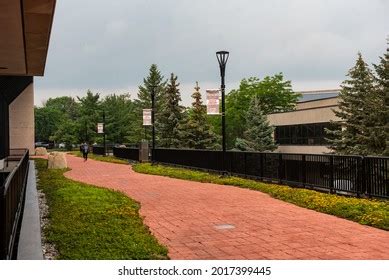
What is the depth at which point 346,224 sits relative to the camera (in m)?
7.74

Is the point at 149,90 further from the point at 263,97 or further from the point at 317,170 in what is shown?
the point at 317,170

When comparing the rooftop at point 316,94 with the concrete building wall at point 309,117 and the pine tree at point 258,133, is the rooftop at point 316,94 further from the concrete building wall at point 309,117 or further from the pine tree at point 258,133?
the pine tree at point 258,133

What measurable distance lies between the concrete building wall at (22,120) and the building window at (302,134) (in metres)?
25.9

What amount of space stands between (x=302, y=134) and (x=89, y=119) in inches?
1195

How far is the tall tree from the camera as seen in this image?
92.9ft

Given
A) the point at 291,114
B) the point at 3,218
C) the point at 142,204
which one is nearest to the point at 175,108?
the point at 291,114

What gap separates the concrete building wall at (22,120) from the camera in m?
33.8

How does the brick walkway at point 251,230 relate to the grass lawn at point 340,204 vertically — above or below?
below

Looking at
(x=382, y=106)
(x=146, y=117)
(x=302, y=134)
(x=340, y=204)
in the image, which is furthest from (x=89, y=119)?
(x=340, y=204)

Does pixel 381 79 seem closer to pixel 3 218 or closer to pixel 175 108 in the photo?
pixel 175 108

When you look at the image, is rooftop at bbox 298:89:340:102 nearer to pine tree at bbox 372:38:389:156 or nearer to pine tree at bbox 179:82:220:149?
pine tree at bbox 179:82:220:149

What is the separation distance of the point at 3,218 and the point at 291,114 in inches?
1827

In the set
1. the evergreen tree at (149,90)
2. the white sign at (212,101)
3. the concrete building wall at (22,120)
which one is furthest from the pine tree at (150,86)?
the white sign at (212,101)

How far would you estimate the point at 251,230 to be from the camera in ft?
23.9
